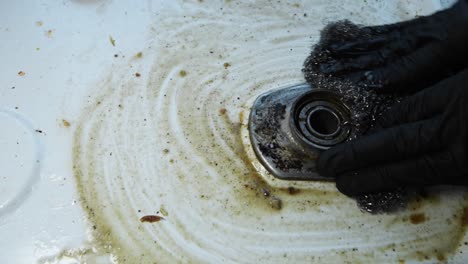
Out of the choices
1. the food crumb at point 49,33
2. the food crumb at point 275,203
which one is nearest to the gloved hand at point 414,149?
the food crumb at point 275,203

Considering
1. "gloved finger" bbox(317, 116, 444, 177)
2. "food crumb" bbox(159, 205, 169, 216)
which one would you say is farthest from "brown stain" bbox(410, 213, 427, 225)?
"food crumb" bbox(159, 205, 169, 216)

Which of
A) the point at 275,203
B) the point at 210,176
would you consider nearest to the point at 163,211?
the point at 210,176

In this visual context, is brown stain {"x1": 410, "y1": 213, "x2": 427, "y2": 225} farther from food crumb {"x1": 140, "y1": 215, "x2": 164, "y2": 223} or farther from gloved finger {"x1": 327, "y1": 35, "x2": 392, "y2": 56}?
food crumb {"x1": 140, "y1": 215, "x2": 164, "y2": 223}

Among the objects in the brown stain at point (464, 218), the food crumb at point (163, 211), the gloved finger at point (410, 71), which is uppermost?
the gloved finger at point (410, 71)

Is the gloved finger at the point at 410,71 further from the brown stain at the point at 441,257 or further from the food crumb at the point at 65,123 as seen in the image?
the food crumb at the point at 65,123

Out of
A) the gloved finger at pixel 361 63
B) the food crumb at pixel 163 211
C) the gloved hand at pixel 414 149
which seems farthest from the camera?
the gloved finger at pixel 361 63

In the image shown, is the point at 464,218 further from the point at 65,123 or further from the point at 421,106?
the point at 65,123

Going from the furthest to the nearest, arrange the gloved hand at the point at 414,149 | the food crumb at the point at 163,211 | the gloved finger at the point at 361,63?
the gloved finger at the point at 361,63 → the food crumb at the point at 163,211 → the gloved hand at the point at 414,149
